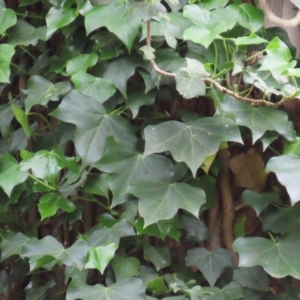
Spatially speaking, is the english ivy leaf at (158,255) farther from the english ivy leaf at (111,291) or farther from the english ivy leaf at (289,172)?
the english ivy leaf at (289,172)

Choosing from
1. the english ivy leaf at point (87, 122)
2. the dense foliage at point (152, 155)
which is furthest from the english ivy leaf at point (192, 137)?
the english ivy leaf at point (87, 122)

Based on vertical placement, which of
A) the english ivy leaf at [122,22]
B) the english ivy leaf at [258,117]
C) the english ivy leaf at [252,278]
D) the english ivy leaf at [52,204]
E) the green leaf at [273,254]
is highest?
the english ivy leaf at [122,22]

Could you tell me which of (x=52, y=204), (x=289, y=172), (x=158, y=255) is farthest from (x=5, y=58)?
(x=289, y=172)

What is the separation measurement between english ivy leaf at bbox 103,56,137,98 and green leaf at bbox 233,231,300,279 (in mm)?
401

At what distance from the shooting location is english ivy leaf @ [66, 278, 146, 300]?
90cm

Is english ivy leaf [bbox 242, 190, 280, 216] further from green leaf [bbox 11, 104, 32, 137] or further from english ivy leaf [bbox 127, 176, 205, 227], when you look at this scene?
green leaf [bbox 11, 104, 32, 137]

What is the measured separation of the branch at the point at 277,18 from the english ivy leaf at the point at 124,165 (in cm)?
45

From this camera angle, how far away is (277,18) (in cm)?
116

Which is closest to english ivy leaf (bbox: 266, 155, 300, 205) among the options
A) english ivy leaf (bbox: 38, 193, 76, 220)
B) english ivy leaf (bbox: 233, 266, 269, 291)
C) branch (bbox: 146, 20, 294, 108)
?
branch (bbox: 146, 20, 294, 108)

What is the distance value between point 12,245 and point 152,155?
1.17 feet

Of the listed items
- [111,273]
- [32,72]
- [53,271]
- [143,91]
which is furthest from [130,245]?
[32,72]

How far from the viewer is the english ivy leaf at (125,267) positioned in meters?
1.00

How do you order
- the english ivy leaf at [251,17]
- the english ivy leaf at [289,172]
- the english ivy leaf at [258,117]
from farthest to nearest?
the english ivy leaf at [251,17], the english ivy leaf at [258,117], the english ivy leaf at [289,172]

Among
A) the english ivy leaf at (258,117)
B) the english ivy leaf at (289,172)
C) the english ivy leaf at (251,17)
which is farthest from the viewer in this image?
the english ivy leaf at (251,17)
